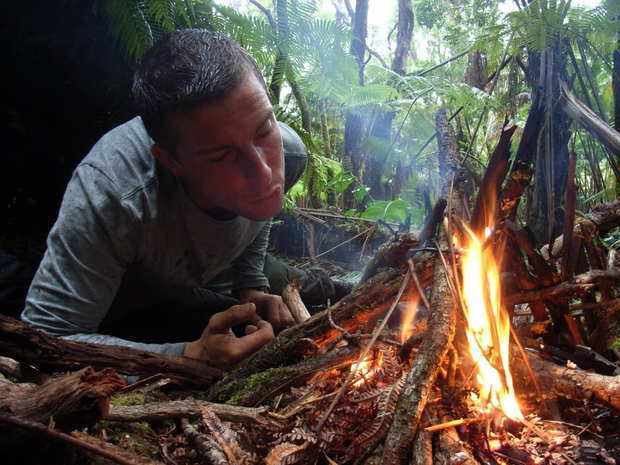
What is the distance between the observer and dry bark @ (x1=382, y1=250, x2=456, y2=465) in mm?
1138

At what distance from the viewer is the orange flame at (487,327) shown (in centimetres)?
130

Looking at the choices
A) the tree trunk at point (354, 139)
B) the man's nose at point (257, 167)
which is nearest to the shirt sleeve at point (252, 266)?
the man's nose at point (257, 167)

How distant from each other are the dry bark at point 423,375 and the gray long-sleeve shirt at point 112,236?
134 centimetres

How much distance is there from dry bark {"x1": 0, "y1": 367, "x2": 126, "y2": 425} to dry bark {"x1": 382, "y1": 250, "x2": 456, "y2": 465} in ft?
2.43

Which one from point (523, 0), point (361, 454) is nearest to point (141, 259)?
point (361, 454)

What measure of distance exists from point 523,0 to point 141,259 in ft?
11.7

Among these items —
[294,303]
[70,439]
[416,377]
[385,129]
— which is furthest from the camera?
→ [385,129]

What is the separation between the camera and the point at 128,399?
156cm

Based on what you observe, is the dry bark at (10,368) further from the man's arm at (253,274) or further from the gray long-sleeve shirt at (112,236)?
the man's arm at (253,274)

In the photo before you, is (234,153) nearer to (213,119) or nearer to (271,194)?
(213,119)

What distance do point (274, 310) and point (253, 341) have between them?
29.5 inches

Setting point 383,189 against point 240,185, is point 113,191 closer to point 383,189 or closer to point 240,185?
point 240,185

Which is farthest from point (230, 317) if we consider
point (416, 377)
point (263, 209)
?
point (416, 377)

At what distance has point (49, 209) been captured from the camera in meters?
3.81
